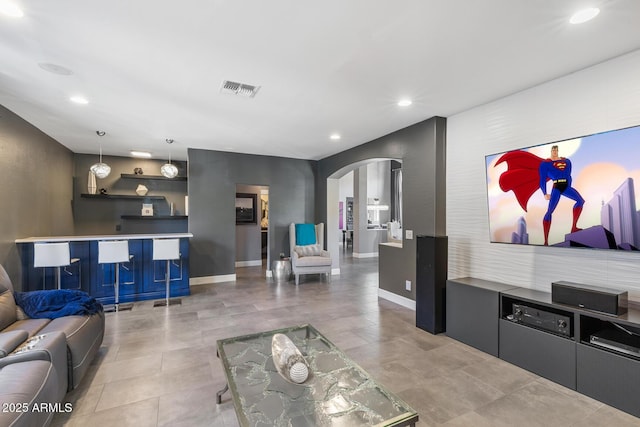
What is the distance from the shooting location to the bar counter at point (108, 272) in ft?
13.5

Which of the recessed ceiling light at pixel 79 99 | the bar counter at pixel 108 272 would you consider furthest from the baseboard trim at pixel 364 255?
the recessed ceiling light at pixel 79 99

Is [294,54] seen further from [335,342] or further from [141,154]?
[141,154]

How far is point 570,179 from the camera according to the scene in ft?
8.59

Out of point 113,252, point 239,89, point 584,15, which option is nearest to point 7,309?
point 113,252

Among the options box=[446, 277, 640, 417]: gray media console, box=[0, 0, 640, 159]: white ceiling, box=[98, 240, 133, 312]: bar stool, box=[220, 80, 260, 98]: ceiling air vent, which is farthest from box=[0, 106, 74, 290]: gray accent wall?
box=[446, 277, 640, 417]: gray media console

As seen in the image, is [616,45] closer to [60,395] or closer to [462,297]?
[462,297]

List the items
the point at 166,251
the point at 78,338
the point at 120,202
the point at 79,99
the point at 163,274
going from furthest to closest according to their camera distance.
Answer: the point at 120,202, the point at 163,274, the point at 166,251, the point at 79,99, the point at 78,338

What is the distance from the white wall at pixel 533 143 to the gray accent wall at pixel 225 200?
3913 mm

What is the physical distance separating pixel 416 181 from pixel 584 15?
2459 mm

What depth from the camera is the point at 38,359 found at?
6.09 feet

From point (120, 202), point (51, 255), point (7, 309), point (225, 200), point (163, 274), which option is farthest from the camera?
point (120, 202)

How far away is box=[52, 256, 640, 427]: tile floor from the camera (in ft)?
6.75

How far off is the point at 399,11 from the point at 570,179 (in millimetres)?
2143

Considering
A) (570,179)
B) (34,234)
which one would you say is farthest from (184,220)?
(570,179)
